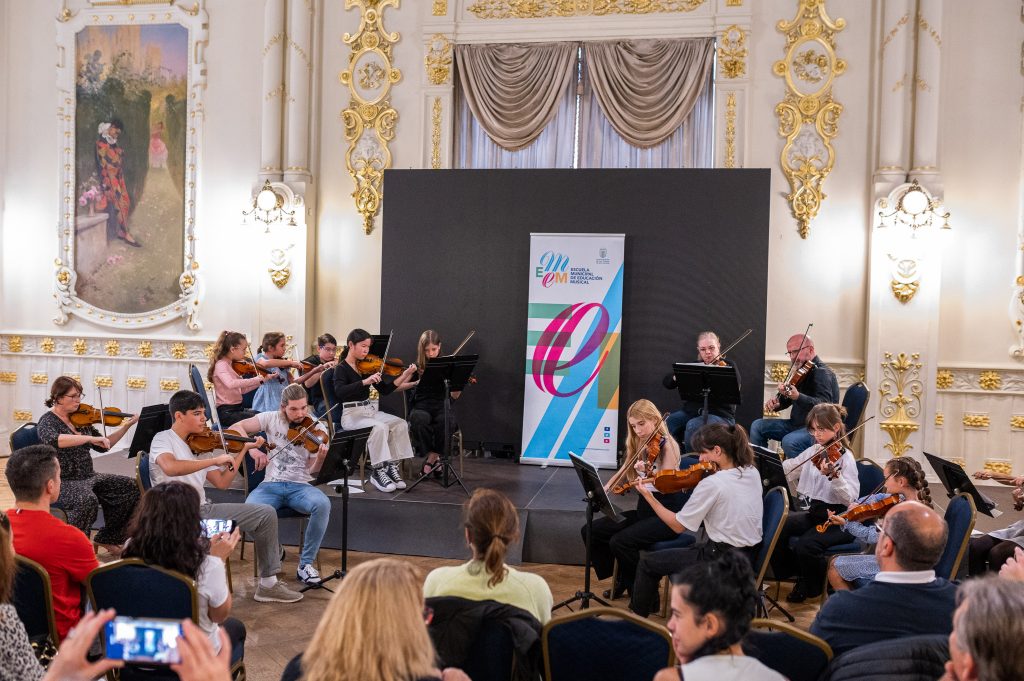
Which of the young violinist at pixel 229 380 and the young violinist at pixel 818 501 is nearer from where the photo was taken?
the young violinist at pixel 818 501

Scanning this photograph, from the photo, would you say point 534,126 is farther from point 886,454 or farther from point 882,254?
point 886,454

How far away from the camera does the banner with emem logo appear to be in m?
9.09

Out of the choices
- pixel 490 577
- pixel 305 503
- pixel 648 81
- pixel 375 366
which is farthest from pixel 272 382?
pixel 490 577

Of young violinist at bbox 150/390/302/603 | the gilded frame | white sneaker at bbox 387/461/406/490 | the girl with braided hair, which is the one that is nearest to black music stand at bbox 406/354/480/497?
white sneaker at bbox 387/461/406/490

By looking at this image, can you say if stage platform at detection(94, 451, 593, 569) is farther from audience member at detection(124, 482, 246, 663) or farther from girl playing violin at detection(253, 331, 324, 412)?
audience member at detection(124, 482, 246, 663)

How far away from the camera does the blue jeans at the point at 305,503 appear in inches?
238

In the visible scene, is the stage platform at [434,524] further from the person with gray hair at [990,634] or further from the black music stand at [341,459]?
the person with gray hair at [990,634]

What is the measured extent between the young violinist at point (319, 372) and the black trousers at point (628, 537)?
3.11m

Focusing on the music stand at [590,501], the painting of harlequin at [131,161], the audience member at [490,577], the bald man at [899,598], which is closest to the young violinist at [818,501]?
the music stand at [590,501]

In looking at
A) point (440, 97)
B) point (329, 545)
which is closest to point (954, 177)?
point (440, 97)

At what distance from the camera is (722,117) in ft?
31.8

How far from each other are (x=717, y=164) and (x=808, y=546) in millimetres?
5014

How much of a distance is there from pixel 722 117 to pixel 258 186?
509 centimetres

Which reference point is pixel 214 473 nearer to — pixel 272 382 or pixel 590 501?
pixel 590 501
